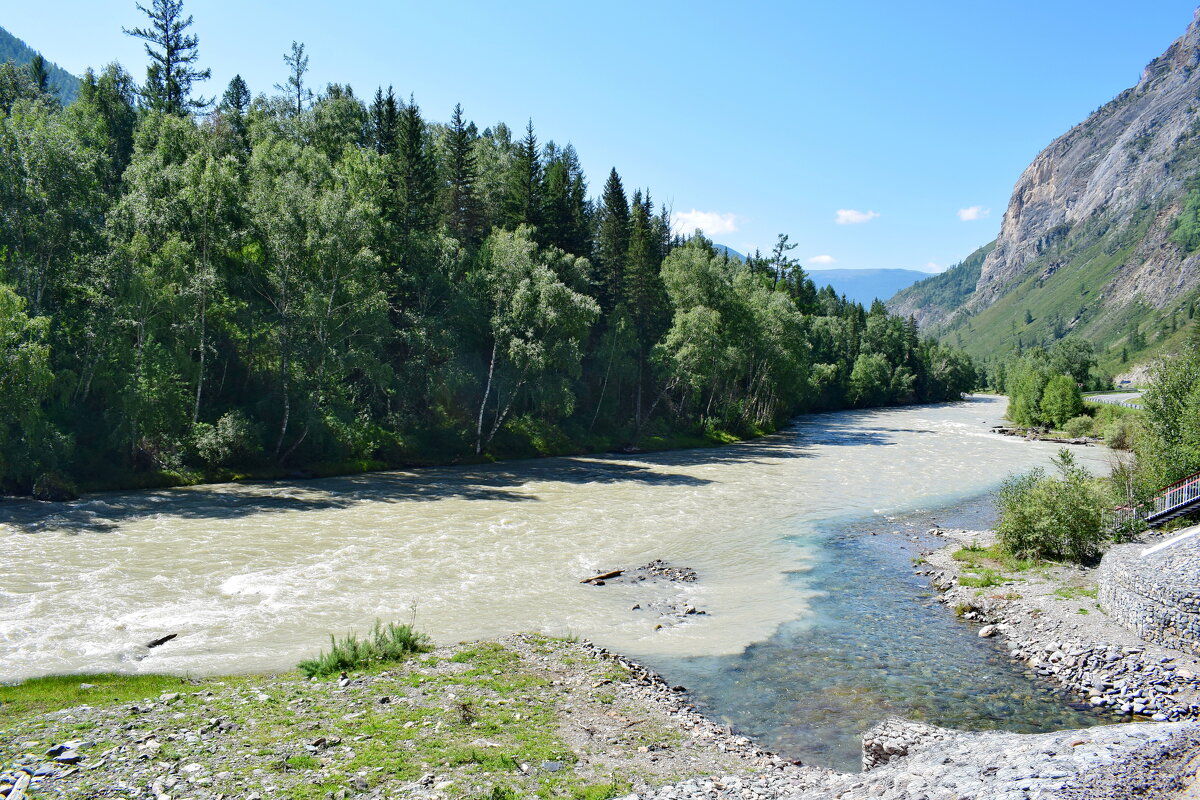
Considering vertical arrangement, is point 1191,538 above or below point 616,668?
above

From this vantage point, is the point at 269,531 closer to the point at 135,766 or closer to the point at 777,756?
the point at 135,766

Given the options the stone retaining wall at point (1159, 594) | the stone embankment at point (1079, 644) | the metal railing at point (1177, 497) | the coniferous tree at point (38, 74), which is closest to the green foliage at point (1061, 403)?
the metal railing at point (1177, 497)

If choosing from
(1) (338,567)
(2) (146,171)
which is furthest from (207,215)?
(1) (338,567)

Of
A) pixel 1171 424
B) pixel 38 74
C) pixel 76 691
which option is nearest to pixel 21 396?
pixel 76 691

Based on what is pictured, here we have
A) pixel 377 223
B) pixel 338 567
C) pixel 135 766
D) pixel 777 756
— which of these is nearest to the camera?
pixel 135 766

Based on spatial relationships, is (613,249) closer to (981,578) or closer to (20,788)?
(981,578)

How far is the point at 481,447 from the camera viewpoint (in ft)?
180

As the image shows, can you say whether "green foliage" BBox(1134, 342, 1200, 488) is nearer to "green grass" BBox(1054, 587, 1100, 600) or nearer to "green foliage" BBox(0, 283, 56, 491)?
A: "green grass" BBox(1054, 587, 1100, 600)

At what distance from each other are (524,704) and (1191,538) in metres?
21.3

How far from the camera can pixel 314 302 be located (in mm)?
43375

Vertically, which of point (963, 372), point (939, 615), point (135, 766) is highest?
point (963, 372)

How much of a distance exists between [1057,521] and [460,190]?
5845 centimetres

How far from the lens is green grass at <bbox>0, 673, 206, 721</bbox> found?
13198 millimetres

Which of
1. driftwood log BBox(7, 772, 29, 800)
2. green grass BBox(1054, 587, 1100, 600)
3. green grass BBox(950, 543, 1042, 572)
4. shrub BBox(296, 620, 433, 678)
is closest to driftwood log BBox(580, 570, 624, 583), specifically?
shrub BBox(296, 620, 433, 678)
